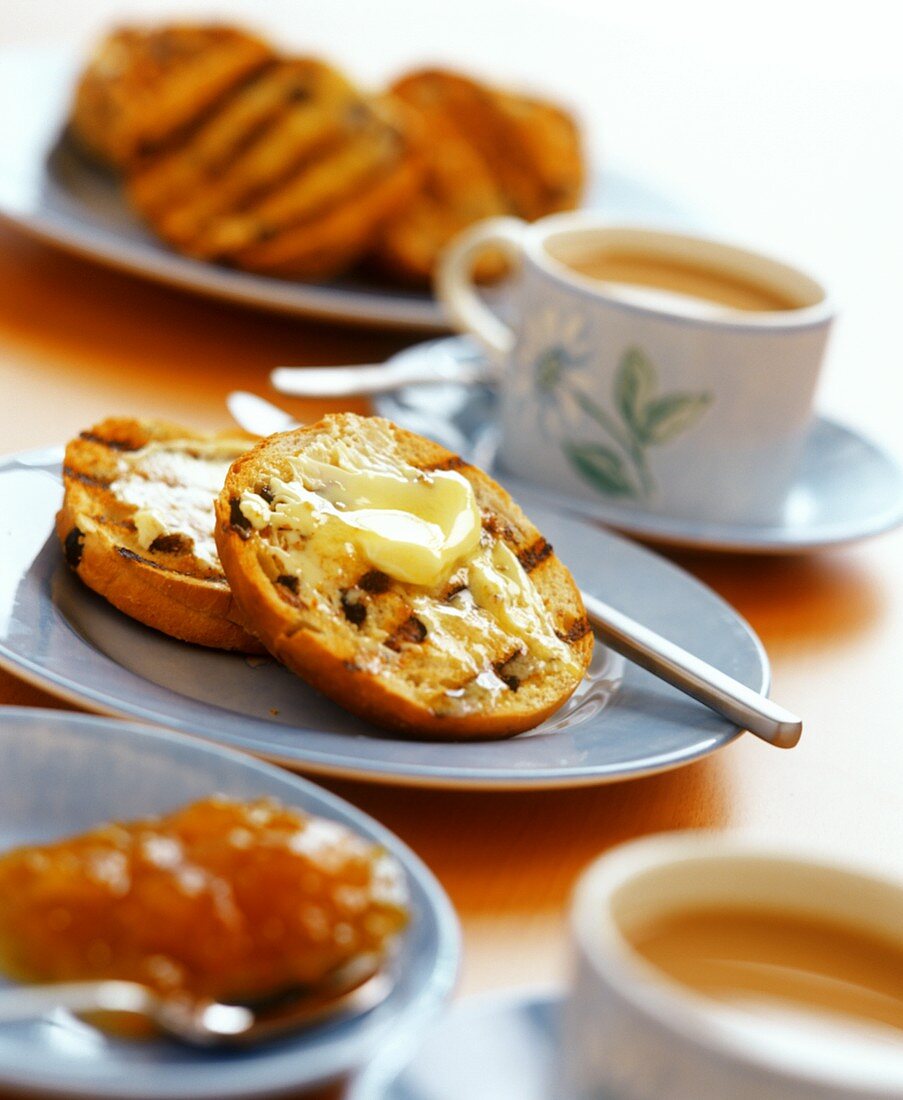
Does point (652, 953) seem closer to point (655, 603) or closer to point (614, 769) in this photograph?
point (614, 769)

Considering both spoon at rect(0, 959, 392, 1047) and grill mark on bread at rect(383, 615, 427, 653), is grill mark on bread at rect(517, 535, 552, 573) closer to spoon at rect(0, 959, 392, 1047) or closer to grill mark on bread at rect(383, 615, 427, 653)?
grill mark on bread at rect(383, 615, 427, 653)

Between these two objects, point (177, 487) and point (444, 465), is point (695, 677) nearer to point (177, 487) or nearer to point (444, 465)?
point (444, 465)

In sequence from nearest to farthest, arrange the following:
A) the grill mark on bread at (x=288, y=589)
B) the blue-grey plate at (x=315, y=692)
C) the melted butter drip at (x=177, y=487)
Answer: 1. the blue-grey plate at (x=315, y=692)
2. the grill mark on bread at (x=288, y=589)
3. the melted butter drip at (x=177, y=487)

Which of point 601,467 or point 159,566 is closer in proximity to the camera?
point 159,566

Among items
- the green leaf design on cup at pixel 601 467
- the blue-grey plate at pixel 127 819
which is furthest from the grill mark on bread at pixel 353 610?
the green leaf design on cup at pixel 601 467

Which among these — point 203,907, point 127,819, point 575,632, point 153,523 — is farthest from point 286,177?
point 203,907

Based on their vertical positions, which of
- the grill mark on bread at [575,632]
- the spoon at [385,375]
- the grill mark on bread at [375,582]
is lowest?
the spoon at [385,375]

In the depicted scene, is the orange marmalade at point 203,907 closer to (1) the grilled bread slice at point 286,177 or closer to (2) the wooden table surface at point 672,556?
(2) the wooden table surface at point 672,556
